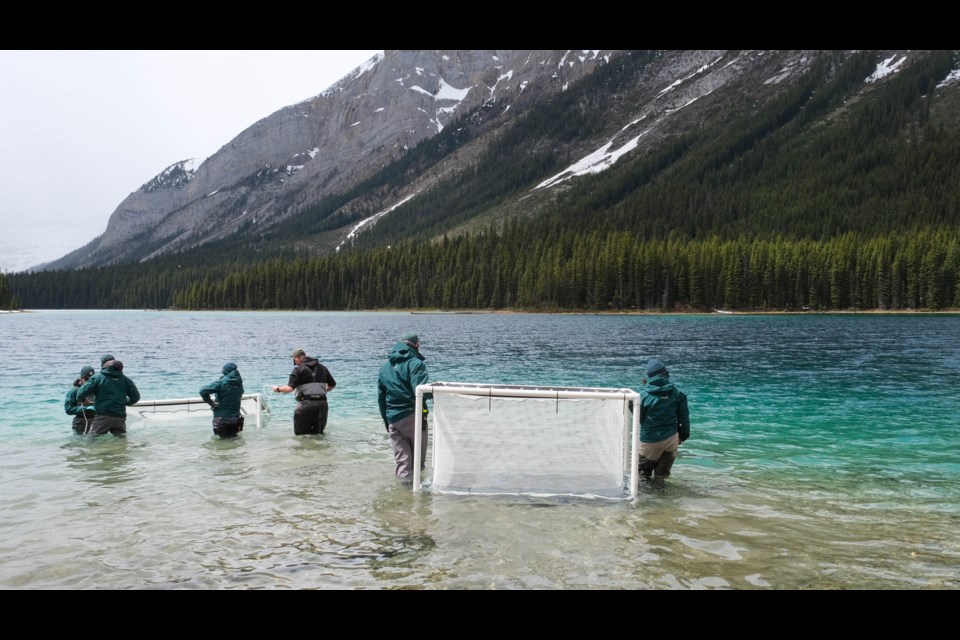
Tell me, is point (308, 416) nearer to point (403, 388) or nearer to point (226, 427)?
point (226, 427)

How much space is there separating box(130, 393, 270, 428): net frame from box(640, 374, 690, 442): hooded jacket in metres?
12.6

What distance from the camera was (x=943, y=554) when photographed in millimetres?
8953

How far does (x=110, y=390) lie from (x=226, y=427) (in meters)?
3.27

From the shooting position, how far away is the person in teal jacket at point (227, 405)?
1723 cm

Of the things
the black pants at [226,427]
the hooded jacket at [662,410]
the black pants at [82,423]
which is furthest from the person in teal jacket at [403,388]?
the black pants at [82,423]

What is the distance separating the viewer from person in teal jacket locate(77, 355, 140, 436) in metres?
17.2

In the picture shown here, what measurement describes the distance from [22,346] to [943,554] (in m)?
72.7

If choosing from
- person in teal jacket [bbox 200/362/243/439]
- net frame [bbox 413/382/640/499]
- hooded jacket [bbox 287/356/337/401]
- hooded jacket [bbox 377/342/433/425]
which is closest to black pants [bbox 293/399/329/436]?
hooded jacket [bbox 287/356/337/401]

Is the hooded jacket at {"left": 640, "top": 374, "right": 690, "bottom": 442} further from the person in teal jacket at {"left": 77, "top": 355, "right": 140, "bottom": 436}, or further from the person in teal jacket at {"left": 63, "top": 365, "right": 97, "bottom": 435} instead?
the person in teal jacket at {"left": 63, "top": 365, "right": 97, "bottom": 435}

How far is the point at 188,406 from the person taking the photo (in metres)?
21.4

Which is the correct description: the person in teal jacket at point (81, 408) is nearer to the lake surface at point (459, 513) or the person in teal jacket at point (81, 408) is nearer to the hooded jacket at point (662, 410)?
the lake surface at point (459, 513)

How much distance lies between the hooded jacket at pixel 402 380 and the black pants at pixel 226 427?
25.0 ft

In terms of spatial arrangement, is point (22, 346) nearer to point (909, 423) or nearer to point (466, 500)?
point (466, 500)
